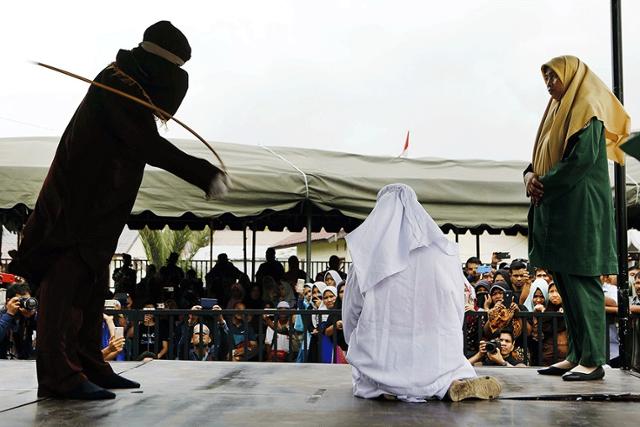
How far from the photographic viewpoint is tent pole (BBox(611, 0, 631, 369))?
551cm

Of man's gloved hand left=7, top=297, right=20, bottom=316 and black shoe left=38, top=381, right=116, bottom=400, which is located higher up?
man's gloved hand left=7, top=297, right=20, bottom=316

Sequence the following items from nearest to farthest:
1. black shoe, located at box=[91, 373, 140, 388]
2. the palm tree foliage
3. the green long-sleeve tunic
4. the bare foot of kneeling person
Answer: the bare foot of kneeling person → black shoe, located at box=[91, 373, 140, 388] → the green long-sleeve tunic → the palm tree foliage

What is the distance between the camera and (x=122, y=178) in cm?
416

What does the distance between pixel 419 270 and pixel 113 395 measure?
1.77 metres

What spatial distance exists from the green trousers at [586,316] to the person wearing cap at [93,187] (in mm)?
2237

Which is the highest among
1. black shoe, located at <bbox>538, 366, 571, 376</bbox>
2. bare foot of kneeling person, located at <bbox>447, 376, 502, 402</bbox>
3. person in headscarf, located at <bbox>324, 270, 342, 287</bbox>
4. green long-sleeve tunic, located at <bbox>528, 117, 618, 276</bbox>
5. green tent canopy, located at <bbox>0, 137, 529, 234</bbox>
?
green tent canopy, located at <bbox>0, 137, 529, 234</bbox>

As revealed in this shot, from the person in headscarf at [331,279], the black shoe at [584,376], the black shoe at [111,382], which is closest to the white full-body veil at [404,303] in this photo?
the black shoe at [584,376]

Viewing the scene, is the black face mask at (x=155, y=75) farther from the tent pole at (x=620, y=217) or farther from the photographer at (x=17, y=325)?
the photographer at (x=17, y=325)

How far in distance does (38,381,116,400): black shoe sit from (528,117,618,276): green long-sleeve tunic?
2.71 metres

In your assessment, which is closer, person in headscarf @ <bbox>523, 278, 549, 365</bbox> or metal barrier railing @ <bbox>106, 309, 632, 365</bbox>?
person in headscarf @ <bbox>523, 278, 549, 365</bbox>

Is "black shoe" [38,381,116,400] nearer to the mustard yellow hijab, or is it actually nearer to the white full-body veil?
the white full-body veil

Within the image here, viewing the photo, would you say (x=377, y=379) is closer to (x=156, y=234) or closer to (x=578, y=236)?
(x=578, y=236)

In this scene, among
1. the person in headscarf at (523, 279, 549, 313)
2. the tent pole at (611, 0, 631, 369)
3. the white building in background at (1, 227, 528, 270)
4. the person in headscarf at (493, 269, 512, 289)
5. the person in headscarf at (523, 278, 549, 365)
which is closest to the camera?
the tent pole at (611, 0, 631, 369)

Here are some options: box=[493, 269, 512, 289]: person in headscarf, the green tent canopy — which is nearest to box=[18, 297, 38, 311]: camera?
the green tent canopy
